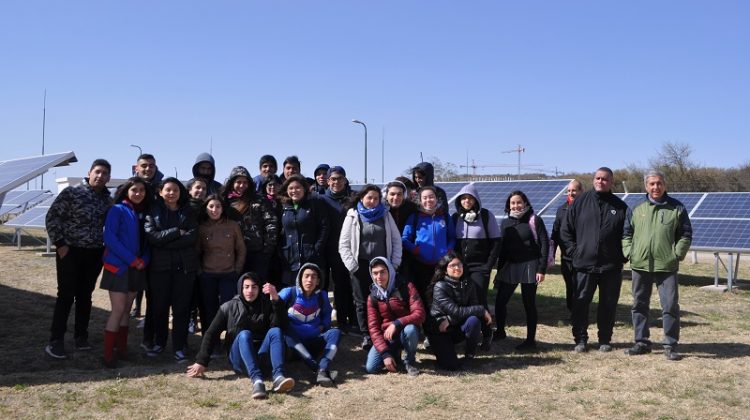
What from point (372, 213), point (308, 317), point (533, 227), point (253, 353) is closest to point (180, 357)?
point (253, 353)

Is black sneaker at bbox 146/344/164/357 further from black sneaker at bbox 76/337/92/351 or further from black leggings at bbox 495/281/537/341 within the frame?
black leggings at bbox 495/281/537/341

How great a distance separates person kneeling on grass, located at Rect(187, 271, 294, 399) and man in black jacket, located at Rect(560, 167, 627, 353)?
3084mm

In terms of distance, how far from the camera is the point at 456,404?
494 cm

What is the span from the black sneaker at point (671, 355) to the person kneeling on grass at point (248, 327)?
3806 millimetres

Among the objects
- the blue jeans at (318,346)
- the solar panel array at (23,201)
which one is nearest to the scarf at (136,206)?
the blue jeans at (318,346)

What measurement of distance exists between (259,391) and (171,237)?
1.69 meters

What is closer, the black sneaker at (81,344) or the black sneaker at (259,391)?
the black sneaker at (259,391)

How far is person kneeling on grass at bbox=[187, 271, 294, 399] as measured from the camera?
5453mm

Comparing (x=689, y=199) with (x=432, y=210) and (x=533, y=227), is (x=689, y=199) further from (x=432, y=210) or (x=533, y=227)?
(x=432, y=210)

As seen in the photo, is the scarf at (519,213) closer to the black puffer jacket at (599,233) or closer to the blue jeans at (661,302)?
the black puffer jacket at (599,233)

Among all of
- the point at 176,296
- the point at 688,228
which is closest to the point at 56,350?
the point at 176,296

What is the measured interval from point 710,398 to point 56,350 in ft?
19.2

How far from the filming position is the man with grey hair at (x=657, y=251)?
628 cm

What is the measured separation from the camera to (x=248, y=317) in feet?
18.5
